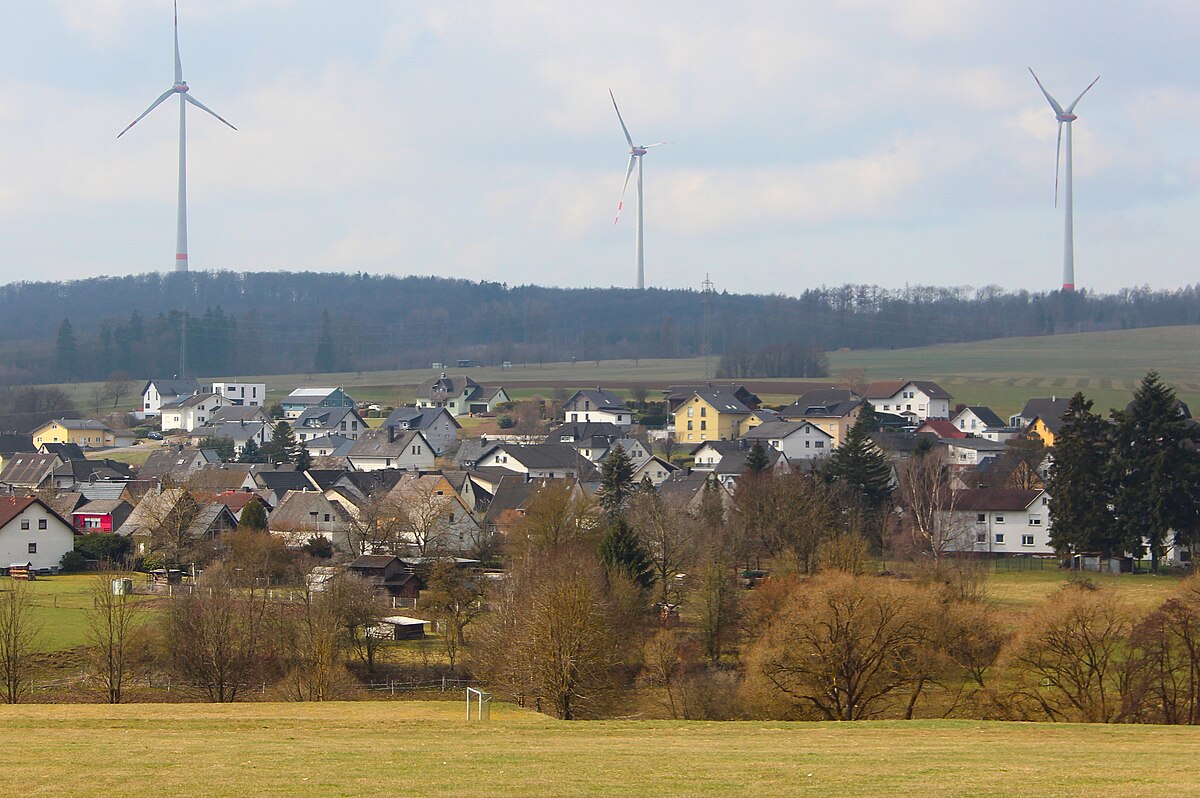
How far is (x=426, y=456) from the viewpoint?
8700 centimetres

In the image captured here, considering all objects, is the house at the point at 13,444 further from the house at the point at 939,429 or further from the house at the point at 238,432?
the house at the point at 939,429

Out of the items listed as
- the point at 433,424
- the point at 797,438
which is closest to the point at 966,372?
the point at 797,438

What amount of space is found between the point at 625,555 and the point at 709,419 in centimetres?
5209

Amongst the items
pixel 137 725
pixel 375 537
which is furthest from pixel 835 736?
pixel 375 537

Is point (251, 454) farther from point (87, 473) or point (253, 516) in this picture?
point (253, 516)

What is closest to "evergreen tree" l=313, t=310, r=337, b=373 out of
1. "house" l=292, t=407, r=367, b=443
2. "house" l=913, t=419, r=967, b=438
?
"house" l=292, t=407, r=367, b=443

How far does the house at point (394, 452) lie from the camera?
85.7m

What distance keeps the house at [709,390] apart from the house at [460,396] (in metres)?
14.4

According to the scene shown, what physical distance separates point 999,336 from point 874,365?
42.9 metres

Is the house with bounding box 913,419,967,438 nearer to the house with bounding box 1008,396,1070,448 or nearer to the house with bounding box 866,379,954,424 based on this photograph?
the house with bounding box 866,379,954,424

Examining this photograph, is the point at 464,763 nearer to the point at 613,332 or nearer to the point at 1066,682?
the point at 1066,682

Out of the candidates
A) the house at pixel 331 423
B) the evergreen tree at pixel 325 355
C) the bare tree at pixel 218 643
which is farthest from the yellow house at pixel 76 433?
the bare tree at pixel 218 643

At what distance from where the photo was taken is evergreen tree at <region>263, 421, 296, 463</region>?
289 feet

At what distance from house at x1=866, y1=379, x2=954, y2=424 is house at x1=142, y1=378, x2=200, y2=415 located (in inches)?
2394
